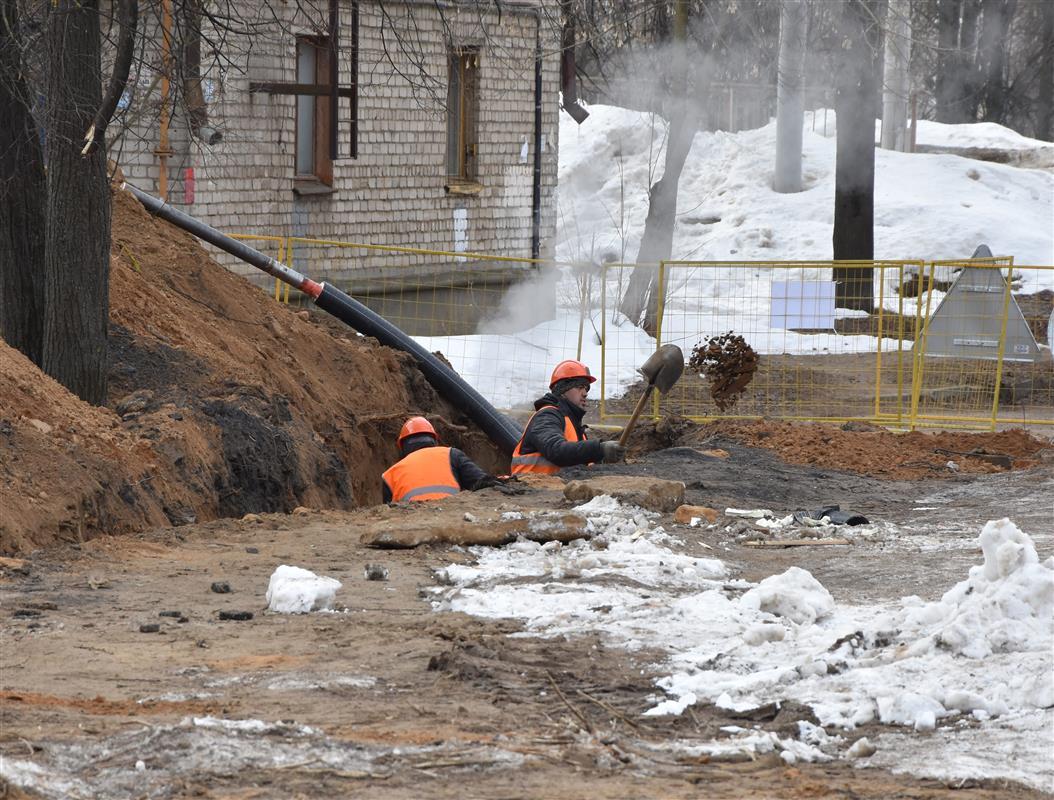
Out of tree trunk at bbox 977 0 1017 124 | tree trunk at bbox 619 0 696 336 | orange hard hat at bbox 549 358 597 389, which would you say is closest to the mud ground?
orange hard hat at bbox 549 358 597 389

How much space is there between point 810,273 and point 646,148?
1192 cm

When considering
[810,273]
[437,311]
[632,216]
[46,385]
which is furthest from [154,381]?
[632,216]

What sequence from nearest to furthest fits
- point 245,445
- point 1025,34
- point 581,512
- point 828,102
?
point 581,512
point 245,445
point 828,102
point 1025,34

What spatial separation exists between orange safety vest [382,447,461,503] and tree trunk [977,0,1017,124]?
36.4 meters

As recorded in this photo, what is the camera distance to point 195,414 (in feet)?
31.5

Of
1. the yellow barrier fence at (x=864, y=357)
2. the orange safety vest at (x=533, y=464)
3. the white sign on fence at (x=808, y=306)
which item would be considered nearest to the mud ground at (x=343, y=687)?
the orange safety vest at (x=533, y=464)

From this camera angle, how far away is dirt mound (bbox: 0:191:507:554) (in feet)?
25.8

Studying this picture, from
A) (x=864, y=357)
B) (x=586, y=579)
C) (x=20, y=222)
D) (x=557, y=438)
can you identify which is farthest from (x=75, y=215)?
(x=864, y=357)

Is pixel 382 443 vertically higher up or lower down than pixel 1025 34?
lower down

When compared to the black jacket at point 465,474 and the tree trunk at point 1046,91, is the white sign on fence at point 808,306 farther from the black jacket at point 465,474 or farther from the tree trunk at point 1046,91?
the tree trunk at point 1046,91

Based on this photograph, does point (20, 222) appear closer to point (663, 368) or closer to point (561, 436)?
point (561, 436)

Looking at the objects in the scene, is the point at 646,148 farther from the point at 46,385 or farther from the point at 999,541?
the point at 999,541

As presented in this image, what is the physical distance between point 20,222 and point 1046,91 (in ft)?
136

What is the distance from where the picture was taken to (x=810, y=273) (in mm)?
22516
